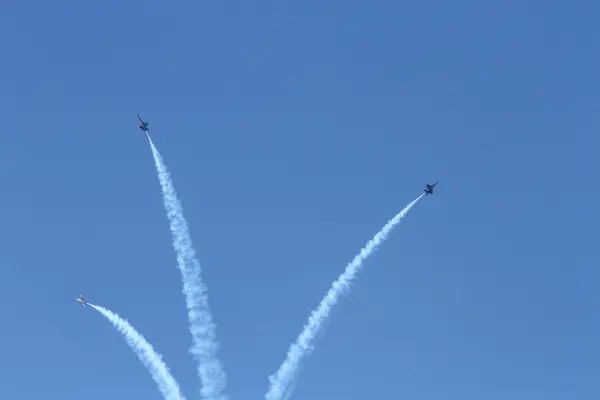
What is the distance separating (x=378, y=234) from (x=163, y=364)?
2221 inches

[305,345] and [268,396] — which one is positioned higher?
[305,345]

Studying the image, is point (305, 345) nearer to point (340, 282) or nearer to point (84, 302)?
point (340, 282)

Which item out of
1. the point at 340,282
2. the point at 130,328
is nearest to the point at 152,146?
the point at 130,328

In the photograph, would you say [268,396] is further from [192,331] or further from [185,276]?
[185,276]

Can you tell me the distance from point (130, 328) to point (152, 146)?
4179 centimetres

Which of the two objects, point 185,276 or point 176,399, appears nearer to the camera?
point 176,399

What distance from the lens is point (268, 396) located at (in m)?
138

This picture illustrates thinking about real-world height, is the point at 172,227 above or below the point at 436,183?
below

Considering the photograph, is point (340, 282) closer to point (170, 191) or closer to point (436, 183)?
point (436, 183)

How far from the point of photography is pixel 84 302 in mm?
151875

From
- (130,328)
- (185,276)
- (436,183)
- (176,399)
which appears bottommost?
(176,399)

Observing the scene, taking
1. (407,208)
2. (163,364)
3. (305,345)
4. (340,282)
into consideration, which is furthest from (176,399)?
(407,208)

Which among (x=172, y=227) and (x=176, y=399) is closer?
(x=176, y=399)

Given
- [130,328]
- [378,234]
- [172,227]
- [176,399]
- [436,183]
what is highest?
[436,183]
